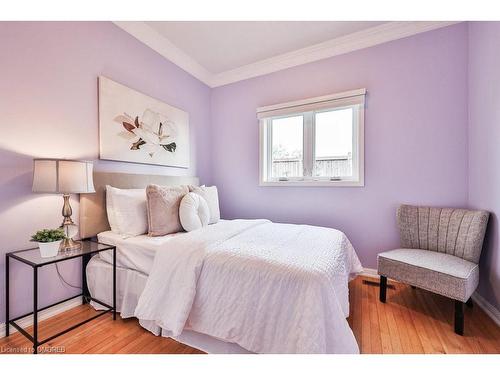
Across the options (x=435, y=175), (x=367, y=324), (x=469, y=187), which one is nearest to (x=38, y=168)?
(x=367, y=324)

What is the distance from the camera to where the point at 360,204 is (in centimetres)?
259

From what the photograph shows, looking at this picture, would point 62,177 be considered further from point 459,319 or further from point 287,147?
point 459,319

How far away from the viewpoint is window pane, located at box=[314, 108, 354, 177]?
270cm

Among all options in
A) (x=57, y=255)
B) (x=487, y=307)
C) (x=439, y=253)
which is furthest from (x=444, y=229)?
(x=57, y=255)

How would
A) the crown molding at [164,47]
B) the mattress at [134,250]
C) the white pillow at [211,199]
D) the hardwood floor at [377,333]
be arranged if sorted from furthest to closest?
1. the white pillow at [211,199]
2. the crown molding at [164,47]
3. the mattress at [134,250]
4. the hardwood floor at [377,333]

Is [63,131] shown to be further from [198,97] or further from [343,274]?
[343,274]

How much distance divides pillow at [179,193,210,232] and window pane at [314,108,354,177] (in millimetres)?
1509

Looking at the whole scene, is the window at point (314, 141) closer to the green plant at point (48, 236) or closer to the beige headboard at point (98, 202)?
the beige headboard at point (98, 202)

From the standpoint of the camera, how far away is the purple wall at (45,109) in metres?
1.53

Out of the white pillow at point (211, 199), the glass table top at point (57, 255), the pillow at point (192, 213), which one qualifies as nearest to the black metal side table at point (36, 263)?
the glass table top at point (57, 255)

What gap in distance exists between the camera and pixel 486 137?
1.84 meters

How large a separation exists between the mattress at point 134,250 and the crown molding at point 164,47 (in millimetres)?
2018

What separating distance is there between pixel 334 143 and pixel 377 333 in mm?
1958

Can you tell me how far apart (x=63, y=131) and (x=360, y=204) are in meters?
2.92
